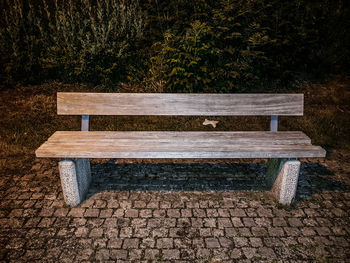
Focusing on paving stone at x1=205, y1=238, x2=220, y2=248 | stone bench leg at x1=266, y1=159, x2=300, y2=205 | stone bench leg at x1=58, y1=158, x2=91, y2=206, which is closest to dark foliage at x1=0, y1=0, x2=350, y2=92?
stone bench leg at x1=266, y1=159, x2=300, y2=205

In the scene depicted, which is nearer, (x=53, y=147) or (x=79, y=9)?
(x=53, y=147)

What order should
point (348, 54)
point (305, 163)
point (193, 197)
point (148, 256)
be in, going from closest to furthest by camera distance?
point (148, 256) < point (193, 197) < point (305, 163) < point (348, 54)

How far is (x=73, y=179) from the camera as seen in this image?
10.6ft

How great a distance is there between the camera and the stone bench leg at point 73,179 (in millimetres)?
3174

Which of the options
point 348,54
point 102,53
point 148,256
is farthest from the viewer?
point 348,54

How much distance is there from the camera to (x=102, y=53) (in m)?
6.35

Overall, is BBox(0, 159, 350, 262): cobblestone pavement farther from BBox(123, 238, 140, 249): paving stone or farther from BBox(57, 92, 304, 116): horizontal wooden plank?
BBox(57, 92, 304, 116): horizontal wooden plank

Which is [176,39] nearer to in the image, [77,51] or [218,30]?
[218,30]

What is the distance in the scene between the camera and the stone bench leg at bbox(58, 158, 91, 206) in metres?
3.17

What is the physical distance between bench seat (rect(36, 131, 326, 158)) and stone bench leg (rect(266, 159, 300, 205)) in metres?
0.17

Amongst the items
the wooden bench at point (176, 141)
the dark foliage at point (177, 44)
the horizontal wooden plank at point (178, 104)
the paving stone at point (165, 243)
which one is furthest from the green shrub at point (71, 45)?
the paving stone at point (165, 243)

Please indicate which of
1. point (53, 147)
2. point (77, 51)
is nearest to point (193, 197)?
point (53, 147)

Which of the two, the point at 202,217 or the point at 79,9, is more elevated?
the point at 79,9

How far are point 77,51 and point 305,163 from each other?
4906mm
